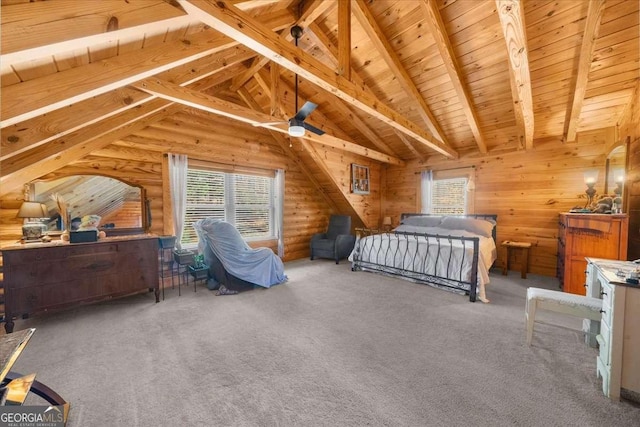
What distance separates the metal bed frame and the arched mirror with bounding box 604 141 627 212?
5.26 ft

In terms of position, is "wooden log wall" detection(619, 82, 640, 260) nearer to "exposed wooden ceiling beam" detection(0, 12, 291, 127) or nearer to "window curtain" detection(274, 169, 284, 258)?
"exposed wooden ceiling beam" detection(0, 12, 291, 127)

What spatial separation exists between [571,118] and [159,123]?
21.0 feet

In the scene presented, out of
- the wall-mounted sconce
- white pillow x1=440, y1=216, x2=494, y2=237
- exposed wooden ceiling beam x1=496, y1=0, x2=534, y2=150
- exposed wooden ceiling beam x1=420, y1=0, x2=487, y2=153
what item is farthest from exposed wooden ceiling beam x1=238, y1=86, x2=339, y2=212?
the wall-mounted sconce

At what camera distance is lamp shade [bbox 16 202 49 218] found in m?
2.68

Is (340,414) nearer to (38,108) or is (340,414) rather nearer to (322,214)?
(38,108)

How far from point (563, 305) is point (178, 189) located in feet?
16.5

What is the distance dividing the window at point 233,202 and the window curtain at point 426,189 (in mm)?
3606

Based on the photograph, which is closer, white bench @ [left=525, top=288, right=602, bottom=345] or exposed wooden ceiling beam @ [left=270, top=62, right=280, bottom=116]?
white bench @ [left=525, top=288, right=602, bottom=345]

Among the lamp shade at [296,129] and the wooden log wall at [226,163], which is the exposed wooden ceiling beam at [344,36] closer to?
the lamp shade at [296,129]

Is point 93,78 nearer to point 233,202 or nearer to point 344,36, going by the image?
point 344,36

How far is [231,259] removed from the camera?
11.9 feet

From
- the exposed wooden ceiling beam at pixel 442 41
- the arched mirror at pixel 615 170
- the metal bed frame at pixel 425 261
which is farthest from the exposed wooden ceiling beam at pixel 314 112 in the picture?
the arched mirror at pixel 615 170

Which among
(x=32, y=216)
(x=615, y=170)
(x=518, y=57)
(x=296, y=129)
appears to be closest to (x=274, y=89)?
(x=296, y=129)

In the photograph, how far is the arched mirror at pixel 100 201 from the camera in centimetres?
304
